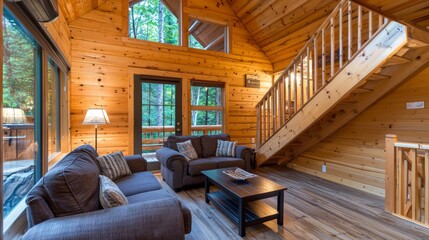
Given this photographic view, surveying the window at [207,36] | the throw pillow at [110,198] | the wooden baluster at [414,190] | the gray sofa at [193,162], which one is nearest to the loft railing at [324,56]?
the gray sofa at [193,162]

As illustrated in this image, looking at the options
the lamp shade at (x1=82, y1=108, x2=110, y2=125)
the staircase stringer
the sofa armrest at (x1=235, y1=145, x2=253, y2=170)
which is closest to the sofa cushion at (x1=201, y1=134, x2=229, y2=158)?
the sofa armrest at (x1=235, y1=145, x2=253, y2=170)

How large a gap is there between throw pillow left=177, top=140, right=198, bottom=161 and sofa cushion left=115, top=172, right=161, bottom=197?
1.03 meters

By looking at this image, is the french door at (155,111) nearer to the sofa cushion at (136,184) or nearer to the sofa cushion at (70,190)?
the sofa cushion at (136,184)

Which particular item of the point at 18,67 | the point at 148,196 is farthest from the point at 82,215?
the point at 18,67

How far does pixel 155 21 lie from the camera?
4.57 metres

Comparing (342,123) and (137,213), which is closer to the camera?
(137,213)

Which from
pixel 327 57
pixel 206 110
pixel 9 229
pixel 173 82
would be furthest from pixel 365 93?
pixel 9 229

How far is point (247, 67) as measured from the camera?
539cm

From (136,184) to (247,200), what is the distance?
124 centimetres

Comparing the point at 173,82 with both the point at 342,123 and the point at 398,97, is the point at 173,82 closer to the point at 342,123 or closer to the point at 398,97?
the point at 342,123

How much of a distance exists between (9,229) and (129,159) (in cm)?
156

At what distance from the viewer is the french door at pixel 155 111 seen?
167 inches

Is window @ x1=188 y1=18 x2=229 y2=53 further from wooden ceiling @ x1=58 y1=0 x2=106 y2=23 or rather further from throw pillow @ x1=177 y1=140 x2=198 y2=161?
throw pillow @ x1=177 y1=140 x2=198 y2=161

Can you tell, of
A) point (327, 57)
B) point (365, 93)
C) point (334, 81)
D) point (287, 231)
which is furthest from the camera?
point (327, 57)
